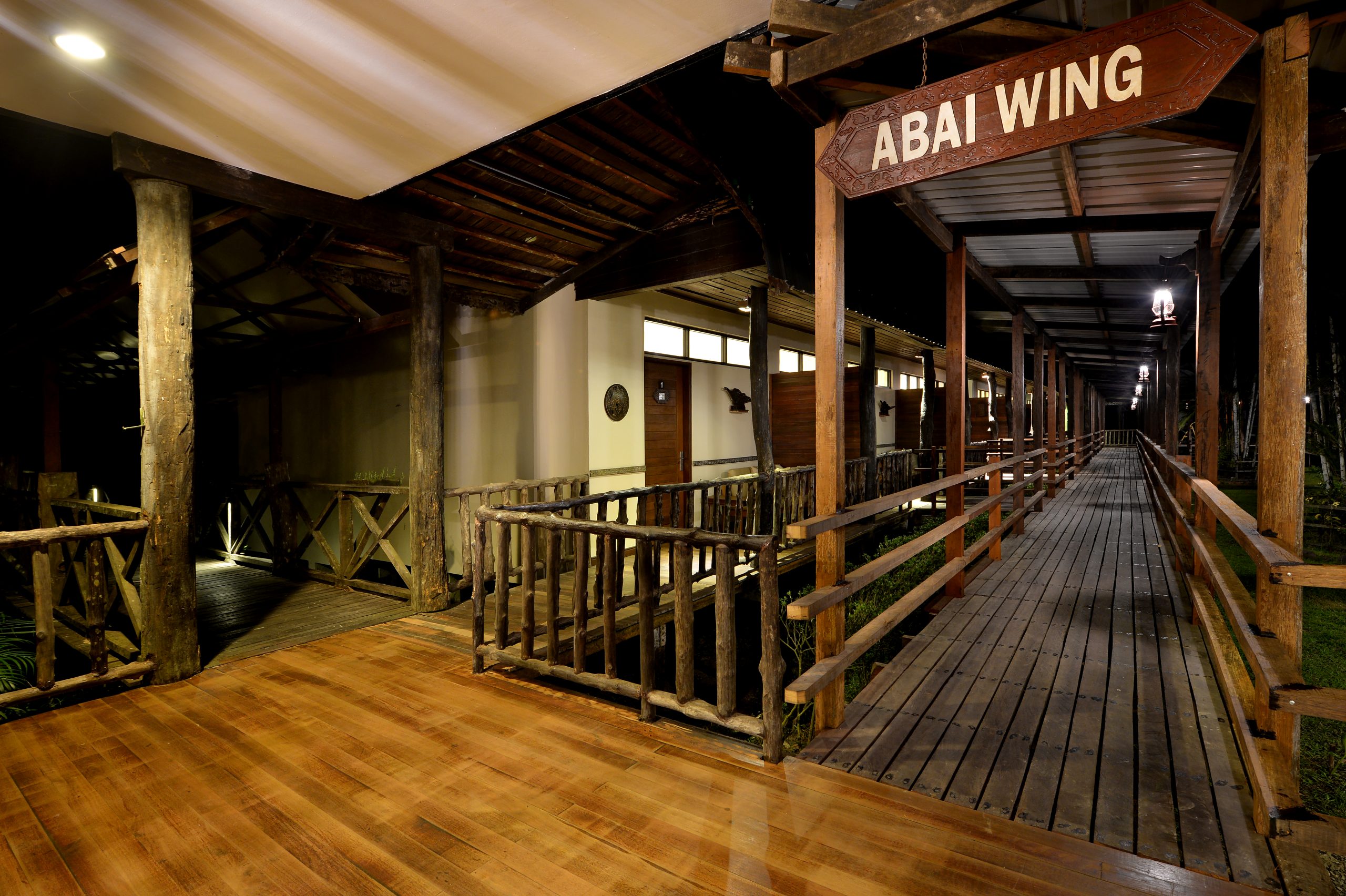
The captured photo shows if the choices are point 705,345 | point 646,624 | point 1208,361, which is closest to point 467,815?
point 646,624

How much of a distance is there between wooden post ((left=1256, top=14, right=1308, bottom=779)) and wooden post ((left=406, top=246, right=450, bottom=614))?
5.45m

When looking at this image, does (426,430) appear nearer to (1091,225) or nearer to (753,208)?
(753,208)

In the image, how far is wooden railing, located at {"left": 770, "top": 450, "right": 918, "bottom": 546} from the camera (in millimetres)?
7332

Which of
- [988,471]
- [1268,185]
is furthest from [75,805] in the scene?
[988,471]

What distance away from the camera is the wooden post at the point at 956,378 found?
5543 millimetres

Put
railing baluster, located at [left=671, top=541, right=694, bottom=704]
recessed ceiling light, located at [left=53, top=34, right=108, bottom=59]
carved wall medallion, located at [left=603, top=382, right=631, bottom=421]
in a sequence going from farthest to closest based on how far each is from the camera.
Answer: carved wall medallion, located at [left=603, top=382, right=631, bottom=421] → railing baluster, located at [left=671, top=541, right=694, bottom=704] → recessed ceiling light, located at [left=53, top=34, right=108, bottom=59]

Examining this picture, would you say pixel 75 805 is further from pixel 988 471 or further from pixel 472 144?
pixel 988 471

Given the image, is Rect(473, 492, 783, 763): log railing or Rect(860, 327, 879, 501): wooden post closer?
Rect(473, 492, 783, 763): log railing

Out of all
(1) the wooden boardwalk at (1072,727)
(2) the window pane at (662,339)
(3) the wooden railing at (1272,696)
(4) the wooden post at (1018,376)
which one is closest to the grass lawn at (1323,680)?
(3) the wooden railing at (1272,696)

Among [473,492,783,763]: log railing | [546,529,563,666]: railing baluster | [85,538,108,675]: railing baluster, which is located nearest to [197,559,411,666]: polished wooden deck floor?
[85,538,108,675]: railing baluster

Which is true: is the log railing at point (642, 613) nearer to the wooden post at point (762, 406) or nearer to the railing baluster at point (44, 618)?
the railing baluster at point (44, 618)

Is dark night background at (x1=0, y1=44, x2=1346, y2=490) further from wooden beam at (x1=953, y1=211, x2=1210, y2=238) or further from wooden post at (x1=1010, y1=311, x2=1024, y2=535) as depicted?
wooden beam at (x1=953, y1=211, x2=1210, y2=238)

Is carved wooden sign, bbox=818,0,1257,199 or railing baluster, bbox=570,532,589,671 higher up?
carved wooden sign, bbox=818,0,1257,199

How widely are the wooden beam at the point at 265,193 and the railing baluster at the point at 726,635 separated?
12.4ft
